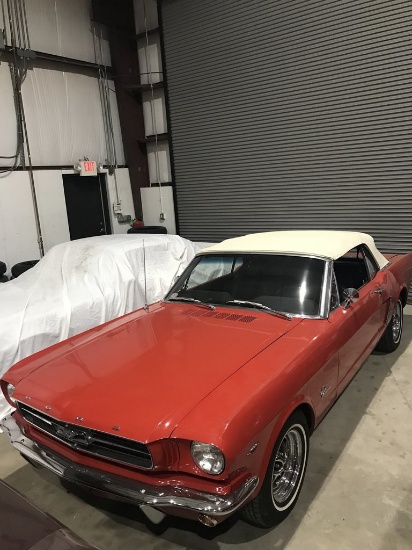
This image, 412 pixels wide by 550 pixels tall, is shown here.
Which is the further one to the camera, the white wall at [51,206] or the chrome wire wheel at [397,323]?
the white wall at [51,206]

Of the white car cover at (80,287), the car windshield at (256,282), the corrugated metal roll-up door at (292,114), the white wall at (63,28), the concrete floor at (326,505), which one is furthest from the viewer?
the white wall at (63,28)

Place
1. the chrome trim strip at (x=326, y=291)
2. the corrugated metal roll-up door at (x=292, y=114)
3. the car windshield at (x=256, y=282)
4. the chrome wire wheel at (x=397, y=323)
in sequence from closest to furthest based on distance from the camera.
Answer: the chrome trim strip at (x=326, y=291) < the car windshield at (x=256, y=282) < the chrome wire wheel at (x=397, y=323) < the corrugated metal roll-up door at (x=292, y=114)

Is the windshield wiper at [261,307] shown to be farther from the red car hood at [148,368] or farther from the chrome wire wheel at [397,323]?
the chrome wire wheel at [397,323]

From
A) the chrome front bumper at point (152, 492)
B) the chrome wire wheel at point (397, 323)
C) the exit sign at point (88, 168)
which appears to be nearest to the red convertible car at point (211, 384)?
the chrome front bumper at point (152, 492)

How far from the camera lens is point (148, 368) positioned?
7.72ft

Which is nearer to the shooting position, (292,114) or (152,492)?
(152,492)

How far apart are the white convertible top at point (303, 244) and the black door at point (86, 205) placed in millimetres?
5807

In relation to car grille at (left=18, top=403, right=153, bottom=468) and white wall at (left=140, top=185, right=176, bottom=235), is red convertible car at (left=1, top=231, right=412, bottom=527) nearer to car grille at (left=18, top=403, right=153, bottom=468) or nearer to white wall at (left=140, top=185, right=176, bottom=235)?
car grille at (left=18, top=403, right=153, bottom=468)

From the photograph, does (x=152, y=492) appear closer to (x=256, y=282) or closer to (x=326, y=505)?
(x=326, y=505)

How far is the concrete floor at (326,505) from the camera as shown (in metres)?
2.20

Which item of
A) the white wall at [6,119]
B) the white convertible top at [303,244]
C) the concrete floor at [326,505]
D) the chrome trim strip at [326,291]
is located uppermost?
the white wall at [6,119]

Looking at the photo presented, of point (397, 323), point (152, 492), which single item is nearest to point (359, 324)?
point (397, 323)

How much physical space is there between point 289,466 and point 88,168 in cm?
761

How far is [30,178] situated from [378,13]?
645cm
